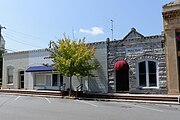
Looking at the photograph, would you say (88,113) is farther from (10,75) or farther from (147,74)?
(10,75)

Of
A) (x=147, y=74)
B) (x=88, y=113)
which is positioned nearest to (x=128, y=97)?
(x=147, y=74)

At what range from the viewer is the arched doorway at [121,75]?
22344 mm

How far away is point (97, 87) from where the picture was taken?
24156mm

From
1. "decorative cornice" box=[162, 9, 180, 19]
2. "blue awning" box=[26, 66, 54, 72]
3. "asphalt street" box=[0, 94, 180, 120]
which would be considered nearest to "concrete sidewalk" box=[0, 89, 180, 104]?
"blue awning" box=[26, 66, 54, 72]

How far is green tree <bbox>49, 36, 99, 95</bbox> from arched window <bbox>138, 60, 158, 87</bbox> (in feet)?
13.4

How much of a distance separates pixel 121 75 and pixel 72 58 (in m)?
5.10

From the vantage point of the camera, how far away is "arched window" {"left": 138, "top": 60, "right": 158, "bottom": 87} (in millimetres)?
21375

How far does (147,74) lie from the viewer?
71.1ft

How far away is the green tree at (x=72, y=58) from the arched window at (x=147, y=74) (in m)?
4.09

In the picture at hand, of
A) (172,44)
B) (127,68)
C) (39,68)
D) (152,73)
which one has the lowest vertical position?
(152,73)

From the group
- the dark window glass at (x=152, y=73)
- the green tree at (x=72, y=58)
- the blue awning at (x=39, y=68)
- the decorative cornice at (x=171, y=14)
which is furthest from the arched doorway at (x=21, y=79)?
the decorative cornice at (x=171, y=14)

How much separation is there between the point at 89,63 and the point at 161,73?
7166mm

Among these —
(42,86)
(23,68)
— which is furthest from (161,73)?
(23,68)

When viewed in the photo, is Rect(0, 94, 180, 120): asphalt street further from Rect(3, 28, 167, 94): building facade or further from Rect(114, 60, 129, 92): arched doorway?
Rect(114, 60, 129, 92): arched doorway
